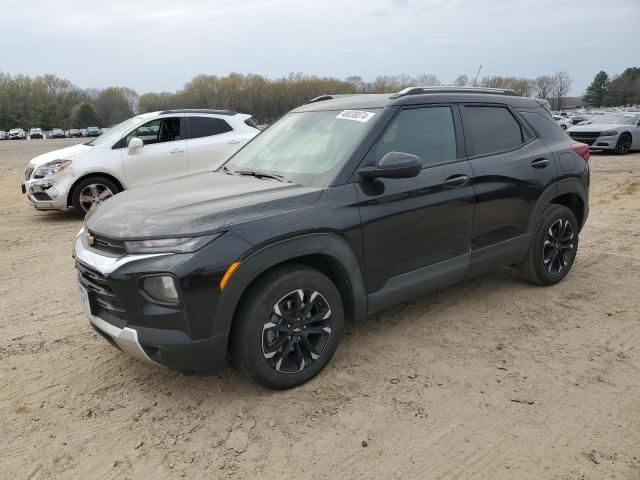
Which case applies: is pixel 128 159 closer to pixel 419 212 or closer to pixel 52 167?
pixel 52 167

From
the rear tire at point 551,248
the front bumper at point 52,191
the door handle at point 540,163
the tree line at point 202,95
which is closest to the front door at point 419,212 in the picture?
the door handle at point 540,163

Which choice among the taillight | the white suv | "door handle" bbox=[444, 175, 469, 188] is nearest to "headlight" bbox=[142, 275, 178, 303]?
"door handle" bbox=[444, 175, 469, 188]

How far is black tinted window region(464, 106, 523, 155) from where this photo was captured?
4148 mm

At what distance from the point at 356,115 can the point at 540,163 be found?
1.83 meters

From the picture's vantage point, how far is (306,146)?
3848 mm

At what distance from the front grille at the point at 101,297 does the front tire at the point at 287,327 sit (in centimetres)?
67

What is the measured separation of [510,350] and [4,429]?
327 cm

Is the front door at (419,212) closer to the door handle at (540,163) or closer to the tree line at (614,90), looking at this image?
the door handle at (540,163)

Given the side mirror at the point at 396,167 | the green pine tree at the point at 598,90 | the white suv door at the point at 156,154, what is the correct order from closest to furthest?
1. the side mirror at the point at 396,167
2. the white suv door at the point at 156,154
3. the green pine tree at the point at 598,90

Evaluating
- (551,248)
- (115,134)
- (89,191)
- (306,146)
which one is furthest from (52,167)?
(551,248)

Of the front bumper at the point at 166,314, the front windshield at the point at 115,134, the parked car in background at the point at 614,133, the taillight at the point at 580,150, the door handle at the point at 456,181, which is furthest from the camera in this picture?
the parked car in background at the point at 614,133

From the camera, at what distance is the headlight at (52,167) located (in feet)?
27.0

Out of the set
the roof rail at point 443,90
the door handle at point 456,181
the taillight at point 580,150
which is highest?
the roof rail at point 443,90

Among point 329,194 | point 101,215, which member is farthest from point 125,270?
point 329,194
